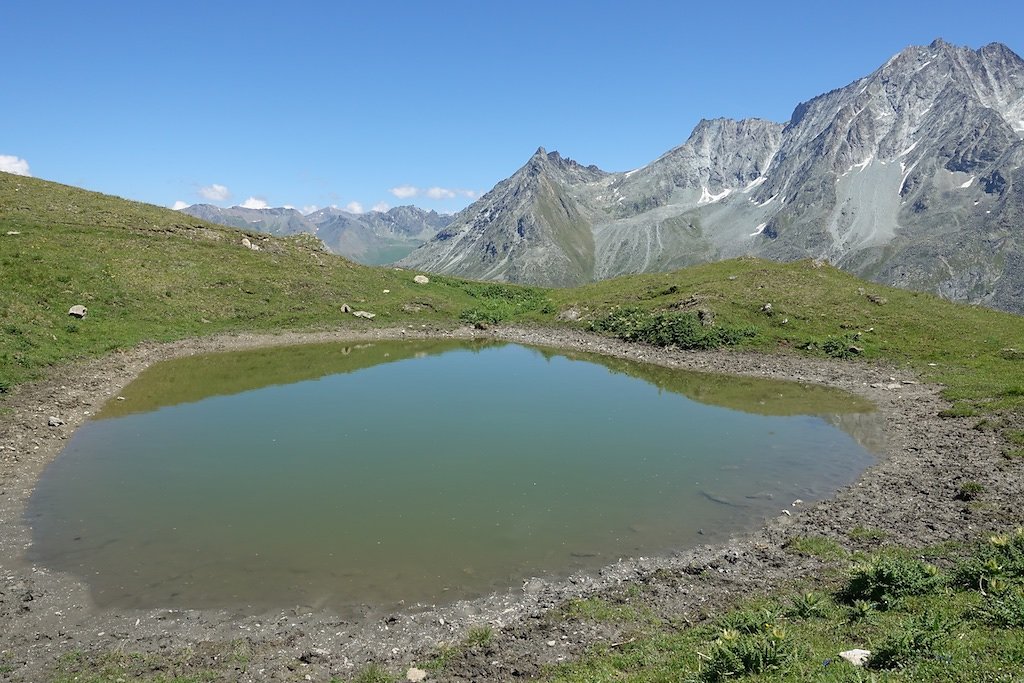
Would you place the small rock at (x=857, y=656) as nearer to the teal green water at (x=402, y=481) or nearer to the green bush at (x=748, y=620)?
the green bush at (x=748, y=620)

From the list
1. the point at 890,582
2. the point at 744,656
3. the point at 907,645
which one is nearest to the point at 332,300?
the point at 890,582

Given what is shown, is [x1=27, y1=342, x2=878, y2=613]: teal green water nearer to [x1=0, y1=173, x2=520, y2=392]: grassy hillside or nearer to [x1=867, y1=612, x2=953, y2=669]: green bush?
[x1=867, y1=612, x2=953, y2=669]: green bush

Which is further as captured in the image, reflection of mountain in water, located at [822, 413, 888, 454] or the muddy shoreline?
reflection of mountain in water, located at [822, 413, 888, 454]

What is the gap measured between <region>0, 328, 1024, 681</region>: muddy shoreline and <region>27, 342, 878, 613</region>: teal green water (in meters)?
0.70

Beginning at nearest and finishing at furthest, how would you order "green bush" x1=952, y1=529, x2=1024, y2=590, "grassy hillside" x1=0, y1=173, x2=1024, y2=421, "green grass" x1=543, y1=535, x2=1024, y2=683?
"green grass" x1=543, y1=535, x2=1024, y2=683 < "green bush" x1=952, y1=529, x2=1024, y2=590 < "grassy hillside" x1=0, y1=173, x2=1024, y2=421

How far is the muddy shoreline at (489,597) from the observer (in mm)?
12562

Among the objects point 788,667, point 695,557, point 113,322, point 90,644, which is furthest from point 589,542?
point 113,322

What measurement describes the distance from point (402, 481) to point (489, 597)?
793cm

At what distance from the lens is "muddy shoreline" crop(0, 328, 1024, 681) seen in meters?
12.6

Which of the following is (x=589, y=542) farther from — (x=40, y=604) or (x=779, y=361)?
(x=779, y=361)

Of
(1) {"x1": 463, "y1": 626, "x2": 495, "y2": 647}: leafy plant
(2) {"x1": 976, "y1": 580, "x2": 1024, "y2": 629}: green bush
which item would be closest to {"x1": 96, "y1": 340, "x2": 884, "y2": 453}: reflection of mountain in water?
(2) {"x1": 976, "y1": 580, "x2": 1024, "y2": 629}: green bush

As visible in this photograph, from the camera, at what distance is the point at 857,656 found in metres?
9.99

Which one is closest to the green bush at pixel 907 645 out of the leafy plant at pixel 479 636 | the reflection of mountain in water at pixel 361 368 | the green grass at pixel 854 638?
the green grass at pixel 854 638

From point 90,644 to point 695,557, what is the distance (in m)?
15.1
